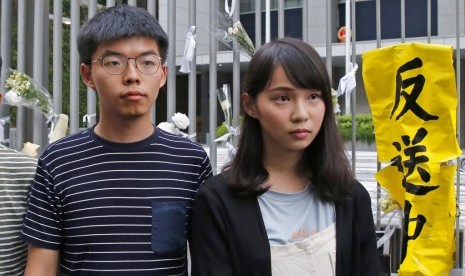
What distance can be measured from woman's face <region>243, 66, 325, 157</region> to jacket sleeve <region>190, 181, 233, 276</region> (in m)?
0.26

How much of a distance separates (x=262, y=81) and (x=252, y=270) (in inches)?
20.4

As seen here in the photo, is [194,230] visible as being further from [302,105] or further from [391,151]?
[391,151]

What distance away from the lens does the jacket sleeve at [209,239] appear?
1.51 meters

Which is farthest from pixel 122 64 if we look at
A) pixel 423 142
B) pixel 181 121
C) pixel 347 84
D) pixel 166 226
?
pixel 423 142

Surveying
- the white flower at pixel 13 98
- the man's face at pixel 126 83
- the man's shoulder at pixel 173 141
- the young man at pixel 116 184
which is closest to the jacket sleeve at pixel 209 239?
the young man at pixel 116 184

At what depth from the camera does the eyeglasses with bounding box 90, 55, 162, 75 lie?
1614 millimetres

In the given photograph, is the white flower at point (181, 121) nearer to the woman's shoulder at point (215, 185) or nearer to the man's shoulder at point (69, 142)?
the man's shoulder at point (69, 142)

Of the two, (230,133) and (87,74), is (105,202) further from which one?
(230,133)

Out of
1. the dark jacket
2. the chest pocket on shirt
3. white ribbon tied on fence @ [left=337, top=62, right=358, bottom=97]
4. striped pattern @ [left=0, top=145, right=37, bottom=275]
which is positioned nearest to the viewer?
the dark jacket

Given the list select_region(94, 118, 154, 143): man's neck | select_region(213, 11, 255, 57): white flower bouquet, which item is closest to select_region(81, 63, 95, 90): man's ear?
select_region(94, 118, 154, 143): man's neck

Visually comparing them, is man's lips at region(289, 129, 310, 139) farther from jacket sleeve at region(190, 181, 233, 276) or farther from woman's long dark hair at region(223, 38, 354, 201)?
jacket sleeve at region(190, 181, 233, 276)

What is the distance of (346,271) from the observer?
1.57 meters

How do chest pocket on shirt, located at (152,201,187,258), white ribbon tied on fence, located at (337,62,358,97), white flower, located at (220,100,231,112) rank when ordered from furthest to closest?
1. white flower, located at (220,100,231,112)
2. white ribbon tied on fence, located at (337,62,358,97)
3. chest pocket on shirt, located at (152,201,187,258)

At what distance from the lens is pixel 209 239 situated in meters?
1.53
